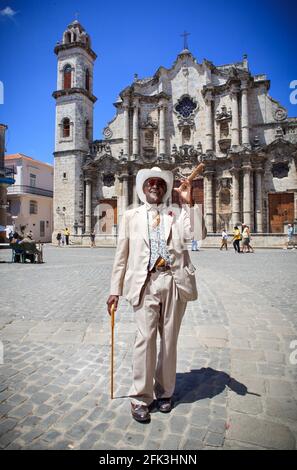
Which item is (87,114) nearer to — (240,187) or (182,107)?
(182,107)

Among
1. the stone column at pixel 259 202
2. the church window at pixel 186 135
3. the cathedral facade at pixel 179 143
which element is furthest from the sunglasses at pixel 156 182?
the church window at pixel 186 135

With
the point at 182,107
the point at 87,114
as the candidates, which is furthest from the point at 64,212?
the point at 182,107

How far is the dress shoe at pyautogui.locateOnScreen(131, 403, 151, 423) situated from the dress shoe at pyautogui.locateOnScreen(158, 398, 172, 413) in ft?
0.43

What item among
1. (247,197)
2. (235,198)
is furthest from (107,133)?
(247,197)

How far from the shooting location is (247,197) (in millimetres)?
24422

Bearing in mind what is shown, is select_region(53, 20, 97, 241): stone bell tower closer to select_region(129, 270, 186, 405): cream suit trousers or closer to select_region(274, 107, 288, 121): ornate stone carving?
select_region(274, 107, 288, 121): ornate stone carving

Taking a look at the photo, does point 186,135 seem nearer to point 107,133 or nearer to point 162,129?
point 162,129

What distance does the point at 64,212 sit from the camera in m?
28.3

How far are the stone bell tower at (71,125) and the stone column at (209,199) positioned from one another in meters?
12.3

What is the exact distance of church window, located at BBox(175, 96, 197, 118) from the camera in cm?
2884

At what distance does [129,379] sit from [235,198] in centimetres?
2419

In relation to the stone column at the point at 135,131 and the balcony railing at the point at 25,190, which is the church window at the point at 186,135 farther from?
the balcony railing at the point at 25,190

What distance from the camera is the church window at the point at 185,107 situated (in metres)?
28.8

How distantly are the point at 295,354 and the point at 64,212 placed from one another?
27299 mm
